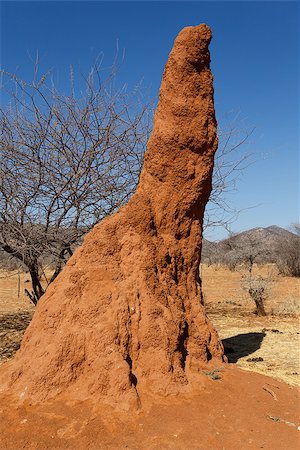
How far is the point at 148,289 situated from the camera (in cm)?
468

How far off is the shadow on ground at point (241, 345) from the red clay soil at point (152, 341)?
1.70 metres

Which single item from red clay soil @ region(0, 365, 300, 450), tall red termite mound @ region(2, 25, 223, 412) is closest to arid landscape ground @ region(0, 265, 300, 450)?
red clay soil @ region(0, 365, 300, 450)

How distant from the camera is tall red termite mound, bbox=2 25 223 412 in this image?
13.6 ft

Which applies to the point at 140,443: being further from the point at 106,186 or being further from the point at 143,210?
A: the point at 106,186

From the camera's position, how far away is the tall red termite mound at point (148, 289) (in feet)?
13.6

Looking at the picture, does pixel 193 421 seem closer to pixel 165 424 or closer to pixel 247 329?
pixel 165 424

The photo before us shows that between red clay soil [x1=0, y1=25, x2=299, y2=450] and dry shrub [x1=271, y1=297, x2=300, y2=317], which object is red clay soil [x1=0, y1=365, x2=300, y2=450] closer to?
red clay soil [x1=0, y1=25, x2=299, y2=450]

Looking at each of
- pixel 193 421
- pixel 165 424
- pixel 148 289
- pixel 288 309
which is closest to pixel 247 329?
pixel 288 309

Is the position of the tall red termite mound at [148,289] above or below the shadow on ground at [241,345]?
above

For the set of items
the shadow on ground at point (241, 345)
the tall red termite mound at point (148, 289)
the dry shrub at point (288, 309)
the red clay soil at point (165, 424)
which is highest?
the tall red termite mound at point (148, 289)

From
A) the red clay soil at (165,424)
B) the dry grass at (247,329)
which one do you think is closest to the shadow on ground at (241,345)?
the dry grass at (247,329)

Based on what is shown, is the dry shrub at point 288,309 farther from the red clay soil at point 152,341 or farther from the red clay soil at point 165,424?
the red clay soil at point 165,424

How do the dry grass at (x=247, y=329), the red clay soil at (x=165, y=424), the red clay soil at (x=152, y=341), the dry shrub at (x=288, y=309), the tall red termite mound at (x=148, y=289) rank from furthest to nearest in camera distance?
the dry shrub at (x=288, y=309) < the dry grass at (x=247, y=329) < the tall red termite mound at (x=148, y=289) < the red clay soil at (x=152, y=341) < the red clay soil at (x=165, y=424)

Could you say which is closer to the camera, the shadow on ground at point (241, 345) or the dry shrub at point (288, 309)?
the shadow on ground at point (241, 345)
